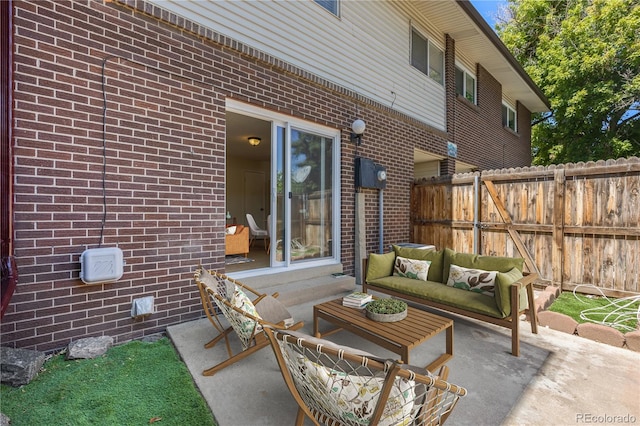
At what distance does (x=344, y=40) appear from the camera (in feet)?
17.5

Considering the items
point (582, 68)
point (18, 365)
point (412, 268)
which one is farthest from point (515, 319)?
point (582, 68)

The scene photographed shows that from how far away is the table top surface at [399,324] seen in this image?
2.32 meters

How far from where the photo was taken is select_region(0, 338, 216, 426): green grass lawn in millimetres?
1853

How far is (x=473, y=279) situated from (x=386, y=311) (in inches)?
56.4

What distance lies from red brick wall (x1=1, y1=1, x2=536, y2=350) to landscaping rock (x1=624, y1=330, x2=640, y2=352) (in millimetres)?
4474

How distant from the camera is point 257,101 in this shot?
4.07 metres

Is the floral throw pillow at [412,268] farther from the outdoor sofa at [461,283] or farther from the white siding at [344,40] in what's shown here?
the white siding at [344,40]

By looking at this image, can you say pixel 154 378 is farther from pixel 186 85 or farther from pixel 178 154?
pixel 186 85

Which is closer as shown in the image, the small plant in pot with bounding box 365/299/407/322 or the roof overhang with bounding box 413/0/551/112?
the small plant in pot with bounding box 365/299/407/322

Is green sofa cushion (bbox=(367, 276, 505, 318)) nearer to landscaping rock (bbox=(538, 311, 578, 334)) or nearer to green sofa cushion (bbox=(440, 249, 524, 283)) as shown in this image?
green sofa cushion (bbox=(440, 249, 524, 283))

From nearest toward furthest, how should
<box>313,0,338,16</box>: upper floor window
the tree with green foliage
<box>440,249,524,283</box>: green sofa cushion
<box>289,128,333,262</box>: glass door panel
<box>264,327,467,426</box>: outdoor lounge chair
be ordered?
<box>264,327,467,426</box>: outdoor lounge chair
<box>440,249,524,283</box>: green sofa cushion
<box>289,128,333,262</box>: glass door panel
<box>313,0,338,16</box>: upper floor window
the tree with green foliage

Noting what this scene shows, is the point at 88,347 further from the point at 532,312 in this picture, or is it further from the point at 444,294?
the point at 532,312

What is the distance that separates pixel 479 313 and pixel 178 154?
3.72 m

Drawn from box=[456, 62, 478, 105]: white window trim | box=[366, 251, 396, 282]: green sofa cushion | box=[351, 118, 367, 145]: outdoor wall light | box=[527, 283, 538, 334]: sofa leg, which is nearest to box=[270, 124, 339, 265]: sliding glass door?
box=[351, 118, 367, 145]: outdoor wall light
